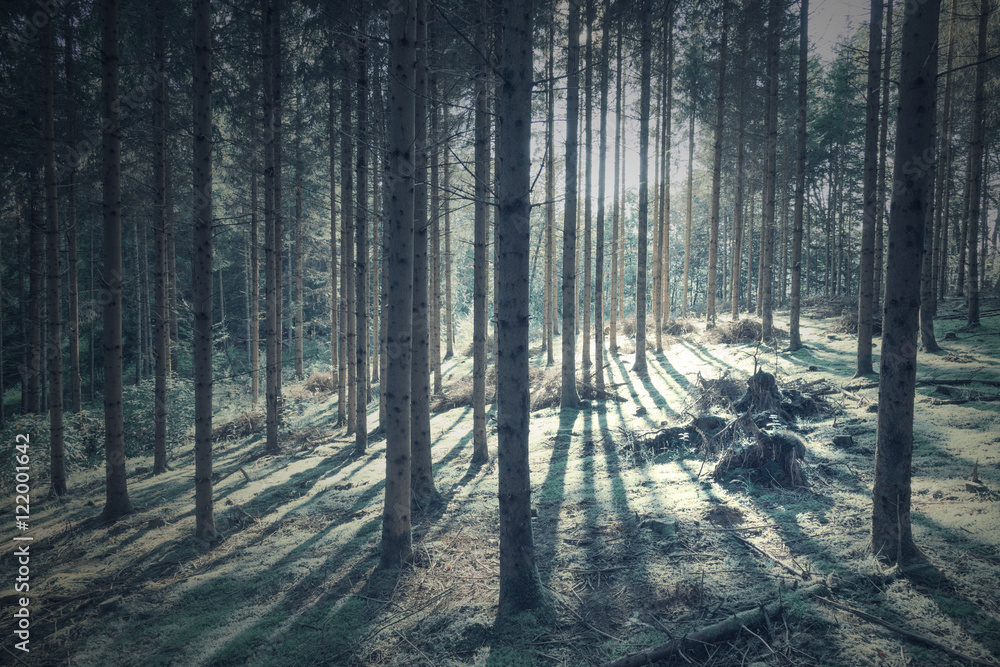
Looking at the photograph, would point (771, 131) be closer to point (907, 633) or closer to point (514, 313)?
point (514, 313)

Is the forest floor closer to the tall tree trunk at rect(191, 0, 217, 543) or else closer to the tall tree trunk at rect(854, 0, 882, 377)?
the tall tree trunk at rect(191, 0, 217, 543)

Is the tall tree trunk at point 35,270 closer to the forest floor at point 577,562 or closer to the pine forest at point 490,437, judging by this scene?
the pine forest at point 490,437

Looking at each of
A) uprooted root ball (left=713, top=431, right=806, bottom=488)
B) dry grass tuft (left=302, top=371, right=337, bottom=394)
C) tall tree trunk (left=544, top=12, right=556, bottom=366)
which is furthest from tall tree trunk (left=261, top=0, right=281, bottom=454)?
uprooted root ball (left=713, top=431, right=806, bottom=488)

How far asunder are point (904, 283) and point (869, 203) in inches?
302

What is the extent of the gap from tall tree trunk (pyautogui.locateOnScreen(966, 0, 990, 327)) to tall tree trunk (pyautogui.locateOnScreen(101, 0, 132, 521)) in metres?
18.6

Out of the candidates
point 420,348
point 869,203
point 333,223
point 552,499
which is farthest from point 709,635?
point 333,223

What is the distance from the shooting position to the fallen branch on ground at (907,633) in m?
2.70

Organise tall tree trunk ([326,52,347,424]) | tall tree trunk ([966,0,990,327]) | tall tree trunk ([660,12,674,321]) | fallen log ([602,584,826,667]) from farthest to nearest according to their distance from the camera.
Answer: tall tree trunk ([660,12,674,321]), tall tree trunk ([966,0,990,327]), tall tree trunk ([326,52,347,424]), fallen log ([602,584,826,667])

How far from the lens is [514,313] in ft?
12.2

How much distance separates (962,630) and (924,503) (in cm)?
218

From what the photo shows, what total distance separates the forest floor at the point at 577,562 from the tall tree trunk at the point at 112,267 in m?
0.86

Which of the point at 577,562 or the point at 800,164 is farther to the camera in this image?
the point at 800,164

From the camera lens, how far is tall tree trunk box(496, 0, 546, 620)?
362 cm

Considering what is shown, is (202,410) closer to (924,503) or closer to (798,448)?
(798,448)
